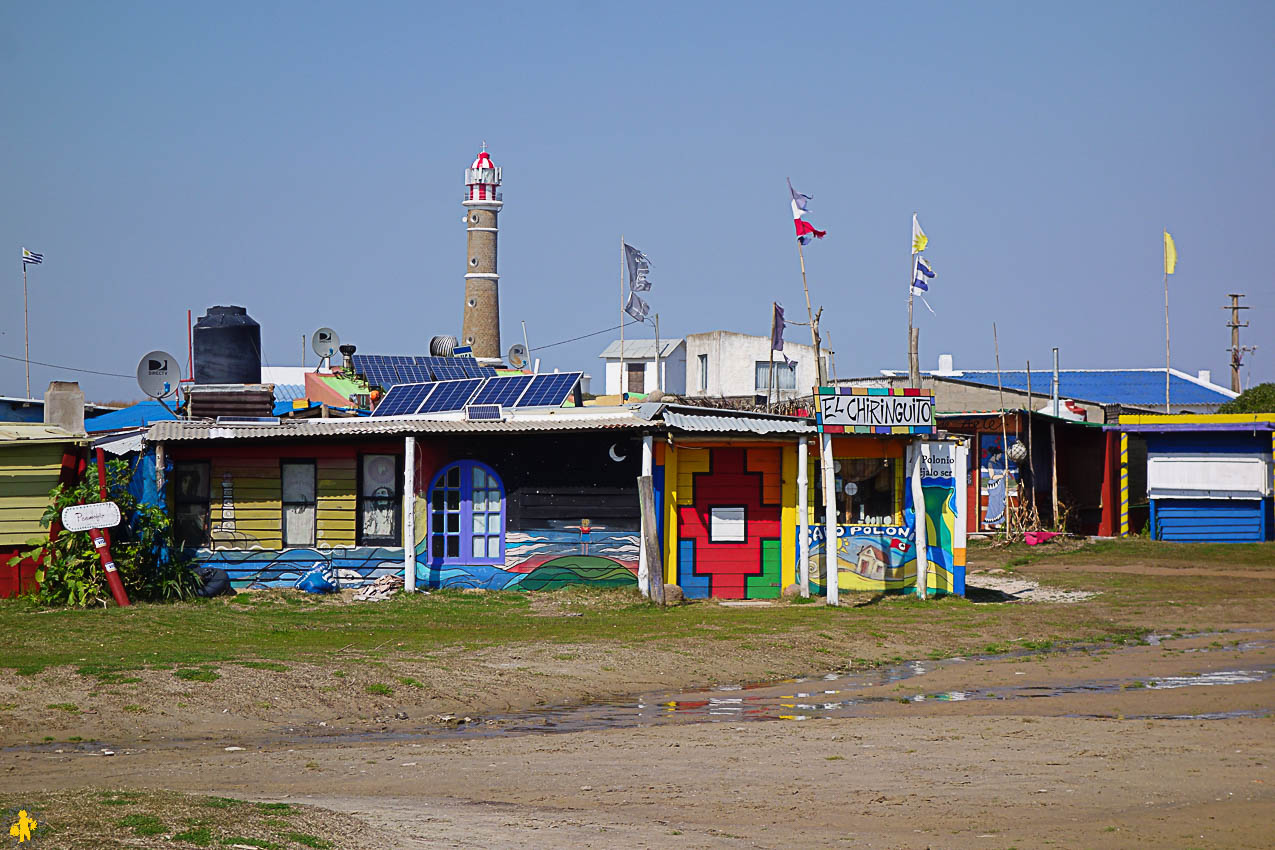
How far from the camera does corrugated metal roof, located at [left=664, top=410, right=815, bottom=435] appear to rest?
21.3 metres

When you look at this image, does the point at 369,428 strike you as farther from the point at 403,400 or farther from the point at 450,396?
the point at 403,400

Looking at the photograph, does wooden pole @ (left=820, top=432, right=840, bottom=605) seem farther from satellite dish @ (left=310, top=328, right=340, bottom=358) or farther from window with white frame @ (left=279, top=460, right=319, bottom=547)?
satellite dish @ (left=310, top=328, right=340, bottom=358)

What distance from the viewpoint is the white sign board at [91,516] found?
19.9 metres

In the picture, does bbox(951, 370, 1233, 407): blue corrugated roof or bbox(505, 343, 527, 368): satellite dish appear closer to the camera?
bbox(505, 343, 527, 368): satellite dish

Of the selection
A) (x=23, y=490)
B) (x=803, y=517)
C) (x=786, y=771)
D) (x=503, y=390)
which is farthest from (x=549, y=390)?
(x=786, y=771)

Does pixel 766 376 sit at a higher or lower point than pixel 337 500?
higher

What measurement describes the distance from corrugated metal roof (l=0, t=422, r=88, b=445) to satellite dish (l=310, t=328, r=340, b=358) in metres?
10.1

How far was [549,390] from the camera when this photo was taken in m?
25.6

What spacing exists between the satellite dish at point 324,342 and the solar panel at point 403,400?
630 cm

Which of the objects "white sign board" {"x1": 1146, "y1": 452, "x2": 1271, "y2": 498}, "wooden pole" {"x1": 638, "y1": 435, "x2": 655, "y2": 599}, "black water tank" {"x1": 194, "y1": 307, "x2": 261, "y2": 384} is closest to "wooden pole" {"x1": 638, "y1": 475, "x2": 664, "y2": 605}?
"wooden pole" {"x1": 638, "y1": 435, "x2": 655, "y2": 599}

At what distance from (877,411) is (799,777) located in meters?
12.3

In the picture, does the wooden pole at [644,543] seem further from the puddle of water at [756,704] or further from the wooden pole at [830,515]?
the puddle of water at [756,704]

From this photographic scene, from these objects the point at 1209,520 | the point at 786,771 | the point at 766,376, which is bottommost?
the point at 786,771

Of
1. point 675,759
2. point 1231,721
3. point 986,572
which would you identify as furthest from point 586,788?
point 986,572
